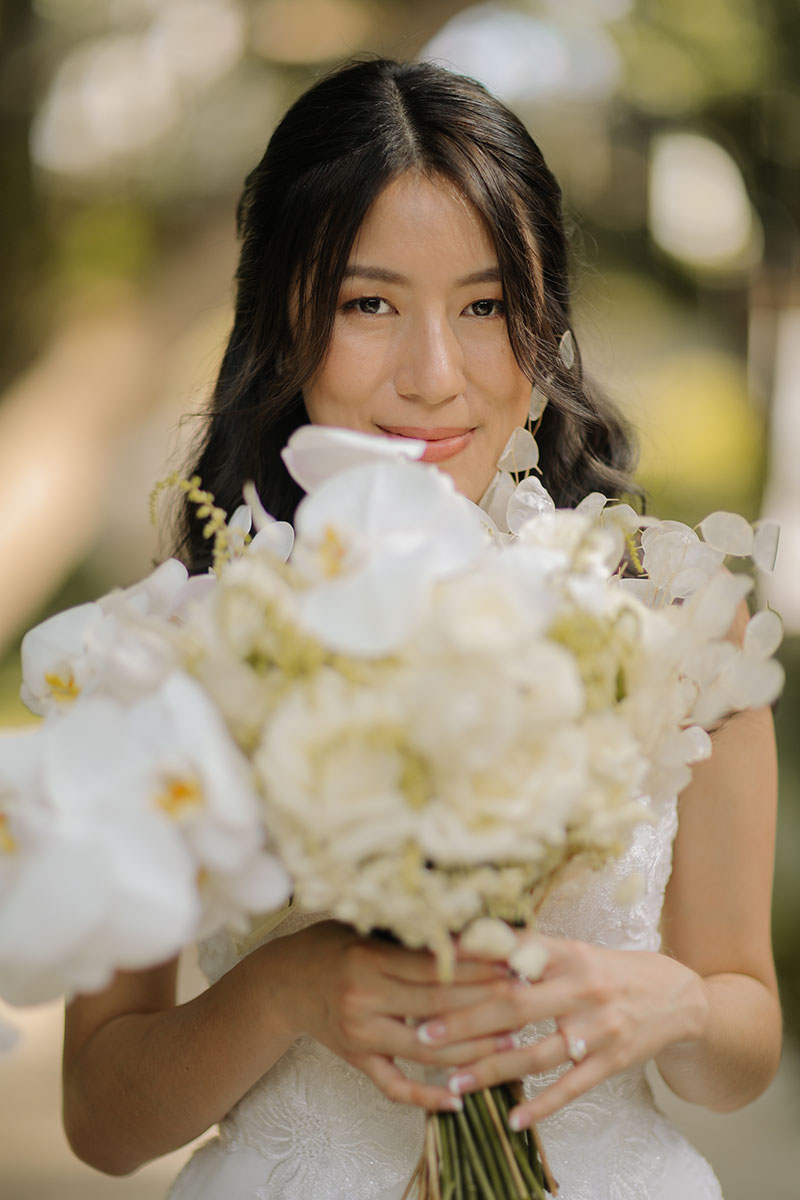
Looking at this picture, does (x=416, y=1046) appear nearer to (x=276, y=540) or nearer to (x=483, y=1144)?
(x=483, y=1144)

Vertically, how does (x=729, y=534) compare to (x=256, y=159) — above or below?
above

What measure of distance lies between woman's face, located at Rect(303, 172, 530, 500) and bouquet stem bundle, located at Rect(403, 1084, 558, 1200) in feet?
2.33

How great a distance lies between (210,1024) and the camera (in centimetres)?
117

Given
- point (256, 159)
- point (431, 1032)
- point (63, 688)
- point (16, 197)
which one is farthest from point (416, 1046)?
point (16, 197)

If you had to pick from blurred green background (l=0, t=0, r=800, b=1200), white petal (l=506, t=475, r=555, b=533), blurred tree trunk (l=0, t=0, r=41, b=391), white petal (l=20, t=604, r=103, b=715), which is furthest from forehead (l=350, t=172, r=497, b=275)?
blurred tree trunk (l=0, t=0, r=41, b=391)

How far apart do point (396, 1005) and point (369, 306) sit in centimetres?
78

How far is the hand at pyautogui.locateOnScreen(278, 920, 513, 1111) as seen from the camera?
3.00 feet

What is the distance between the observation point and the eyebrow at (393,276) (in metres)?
1.31

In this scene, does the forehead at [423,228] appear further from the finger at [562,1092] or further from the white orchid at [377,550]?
the finger at [562,1092]

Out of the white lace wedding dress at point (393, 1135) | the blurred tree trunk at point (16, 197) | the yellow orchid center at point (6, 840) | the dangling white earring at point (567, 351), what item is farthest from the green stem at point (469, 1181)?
the blurred tree trunk at point (16, 197)

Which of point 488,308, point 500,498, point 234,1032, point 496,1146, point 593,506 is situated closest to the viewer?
point 496,1146

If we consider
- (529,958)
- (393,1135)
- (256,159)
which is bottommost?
(393,1135)

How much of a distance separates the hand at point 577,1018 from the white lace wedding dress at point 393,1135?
0.20m

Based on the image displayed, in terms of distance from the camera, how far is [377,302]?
135 cm
